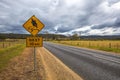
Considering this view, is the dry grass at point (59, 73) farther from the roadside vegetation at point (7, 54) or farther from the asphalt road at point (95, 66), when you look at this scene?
the roadside vegetation at point (7, 54)

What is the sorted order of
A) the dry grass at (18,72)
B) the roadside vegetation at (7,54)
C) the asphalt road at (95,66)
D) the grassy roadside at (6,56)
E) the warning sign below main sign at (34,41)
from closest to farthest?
the asphalt road at (95,66) < the dry grass at (18,72) < the warning sign below main sign at (34,41) < the grassy roadside at (6,56) < the roadside vegetation at (7,54)

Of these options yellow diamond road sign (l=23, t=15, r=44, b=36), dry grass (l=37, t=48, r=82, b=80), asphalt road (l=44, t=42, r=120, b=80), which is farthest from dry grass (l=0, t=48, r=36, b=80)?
asphalt road (l=44, t=42, r=120, b=80)

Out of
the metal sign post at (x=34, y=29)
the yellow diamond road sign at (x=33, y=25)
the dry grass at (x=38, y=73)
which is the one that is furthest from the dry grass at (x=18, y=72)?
the yellow diamond road sign at (x=33, y=25)

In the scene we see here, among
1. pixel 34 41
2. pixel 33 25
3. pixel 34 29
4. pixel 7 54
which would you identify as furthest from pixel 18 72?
pixel 7 54

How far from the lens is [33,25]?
32.8ft

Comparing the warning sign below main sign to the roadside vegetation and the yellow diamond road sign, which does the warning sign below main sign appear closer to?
the yellow diamond road sign

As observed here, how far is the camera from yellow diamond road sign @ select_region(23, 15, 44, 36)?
9930 mm

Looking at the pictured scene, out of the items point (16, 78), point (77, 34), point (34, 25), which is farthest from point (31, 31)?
point (77, 34)

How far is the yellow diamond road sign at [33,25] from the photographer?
32.6 ft

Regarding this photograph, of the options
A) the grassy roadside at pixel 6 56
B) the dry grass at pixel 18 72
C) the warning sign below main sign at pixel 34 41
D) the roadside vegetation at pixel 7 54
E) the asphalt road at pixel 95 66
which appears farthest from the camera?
the roadside vegetation at pixel 7 54

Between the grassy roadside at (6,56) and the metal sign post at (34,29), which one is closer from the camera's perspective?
the metal sign post at (34,29)

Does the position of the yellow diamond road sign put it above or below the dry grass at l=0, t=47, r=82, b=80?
above

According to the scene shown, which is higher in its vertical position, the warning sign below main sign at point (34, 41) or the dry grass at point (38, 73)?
the warning sign below main sign at point (34, 41)

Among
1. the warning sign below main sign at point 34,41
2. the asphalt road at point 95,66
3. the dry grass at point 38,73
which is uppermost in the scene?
the warning sign below main sign at point 34,41
